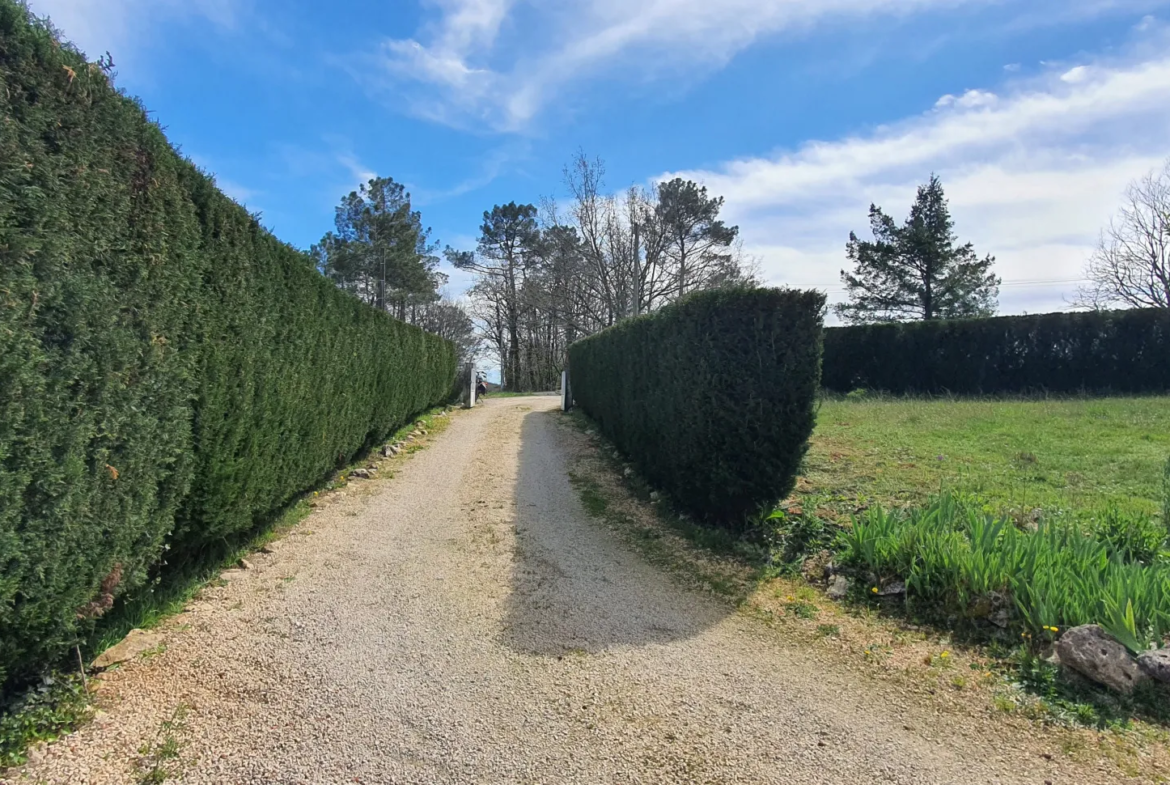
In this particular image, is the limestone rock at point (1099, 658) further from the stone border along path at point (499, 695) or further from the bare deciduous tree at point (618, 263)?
the bare deciduous tree at point (618, 263)

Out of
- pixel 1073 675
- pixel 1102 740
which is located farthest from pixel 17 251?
pixel 1073 675

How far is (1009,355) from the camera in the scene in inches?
618

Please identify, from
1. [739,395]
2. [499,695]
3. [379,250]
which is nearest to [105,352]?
[499,695]

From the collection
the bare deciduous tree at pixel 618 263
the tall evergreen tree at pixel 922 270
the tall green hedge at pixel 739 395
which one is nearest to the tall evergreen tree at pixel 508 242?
the bare deciduous tree at pixel 618 263

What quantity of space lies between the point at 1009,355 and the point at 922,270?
56.5ft

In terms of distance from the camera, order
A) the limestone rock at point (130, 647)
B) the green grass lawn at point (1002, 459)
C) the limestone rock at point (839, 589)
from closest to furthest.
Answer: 1. the limestone rock at point (130, 647)
2. the limestone rock at point (839, 589)
3. the green grass lawn at point (1002, 459)

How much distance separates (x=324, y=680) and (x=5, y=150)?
2.52 m

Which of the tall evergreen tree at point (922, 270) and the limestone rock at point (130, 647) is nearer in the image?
the limestone rock at point (130, 647)

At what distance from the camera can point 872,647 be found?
321 cm

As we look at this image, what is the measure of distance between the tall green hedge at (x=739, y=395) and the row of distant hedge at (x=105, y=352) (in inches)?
141

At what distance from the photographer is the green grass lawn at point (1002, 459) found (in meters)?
5.32

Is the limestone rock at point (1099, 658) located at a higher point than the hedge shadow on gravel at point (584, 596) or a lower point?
higher

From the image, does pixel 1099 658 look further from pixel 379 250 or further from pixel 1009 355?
pixel 379 250

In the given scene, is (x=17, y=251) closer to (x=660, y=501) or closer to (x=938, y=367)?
(x=660, y=501)
